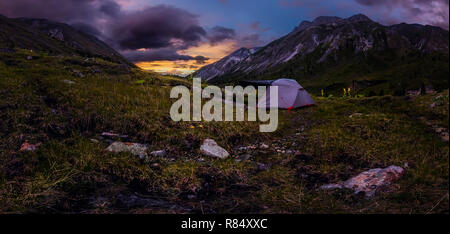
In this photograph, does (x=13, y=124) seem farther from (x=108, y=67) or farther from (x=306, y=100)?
(x=306, y=100)

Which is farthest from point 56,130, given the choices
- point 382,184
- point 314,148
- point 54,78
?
point 382,184

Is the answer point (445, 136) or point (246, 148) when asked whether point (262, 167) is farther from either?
point (445, 136)

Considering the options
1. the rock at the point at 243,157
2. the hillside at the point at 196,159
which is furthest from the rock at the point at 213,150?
the rock at the point at 243,157

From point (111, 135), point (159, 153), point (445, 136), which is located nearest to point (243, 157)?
point (159, 153)

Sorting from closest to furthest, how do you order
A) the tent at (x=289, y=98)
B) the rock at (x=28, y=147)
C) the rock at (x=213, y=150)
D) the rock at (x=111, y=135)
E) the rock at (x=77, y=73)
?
the rock at (x=28, y=147) → the rock at (x=213, y=150) → the rock at (x=111, y=135) → the rock at (x=77, y=73) → the tent at (x=289, y=98)

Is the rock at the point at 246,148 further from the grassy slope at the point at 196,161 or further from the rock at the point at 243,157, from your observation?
the rock at the point at 243,157

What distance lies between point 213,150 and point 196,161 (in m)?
0.69

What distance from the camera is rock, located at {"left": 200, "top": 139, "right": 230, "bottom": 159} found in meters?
5.61

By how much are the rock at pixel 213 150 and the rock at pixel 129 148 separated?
1.40 meters

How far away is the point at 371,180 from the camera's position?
132 inches

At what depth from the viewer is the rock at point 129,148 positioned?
5230 millimetres

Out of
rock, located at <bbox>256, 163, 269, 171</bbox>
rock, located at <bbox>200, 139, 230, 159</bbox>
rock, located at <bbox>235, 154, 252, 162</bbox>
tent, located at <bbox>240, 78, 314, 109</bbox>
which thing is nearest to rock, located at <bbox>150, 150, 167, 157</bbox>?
rock, located at <bbox>200, 139, 230, 159</bbox>

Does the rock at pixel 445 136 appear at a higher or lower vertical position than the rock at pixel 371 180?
higher
